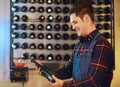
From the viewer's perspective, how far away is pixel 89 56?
223cm

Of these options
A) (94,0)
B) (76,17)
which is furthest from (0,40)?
(76,17)

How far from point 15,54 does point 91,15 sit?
8.14 ft

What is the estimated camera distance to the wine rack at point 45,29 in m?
4.48

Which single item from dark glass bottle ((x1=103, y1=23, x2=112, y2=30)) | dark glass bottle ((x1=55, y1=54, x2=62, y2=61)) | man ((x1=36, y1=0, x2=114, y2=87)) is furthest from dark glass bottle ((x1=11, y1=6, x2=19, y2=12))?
man ((x1=36, y1=0, x2=114, y2=87))

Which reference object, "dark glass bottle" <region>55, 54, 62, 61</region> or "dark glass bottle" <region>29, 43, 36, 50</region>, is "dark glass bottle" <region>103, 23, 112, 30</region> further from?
"dark glass bottle" <region>29, 43, 36, 50</region>

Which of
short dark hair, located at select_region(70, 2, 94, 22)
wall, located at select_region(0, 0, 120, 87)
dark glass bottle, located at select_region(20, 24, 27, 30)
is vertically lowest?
wall, located at select_region(0, 0, 120, 87)

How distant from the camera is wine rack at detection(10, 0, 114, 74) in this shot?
14.7ft

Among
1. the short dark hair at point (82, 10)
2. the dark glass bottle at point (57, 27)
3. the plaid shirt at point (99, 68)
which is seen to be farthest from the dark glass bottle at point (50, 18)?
the plaid shirt at point (99, 68)

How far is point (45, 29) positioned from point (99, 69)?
8.30 feet

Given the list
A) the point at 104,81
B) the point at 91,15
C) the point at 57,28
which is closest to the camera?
the point at 104,81

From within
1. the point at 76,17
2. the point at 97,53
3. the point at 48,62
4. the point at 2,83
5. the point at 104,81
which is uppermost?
the point at 76,17

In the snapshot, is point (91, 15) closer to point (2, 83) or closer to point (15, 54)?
point (15, 54)

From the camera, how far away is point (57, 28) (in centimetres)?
448

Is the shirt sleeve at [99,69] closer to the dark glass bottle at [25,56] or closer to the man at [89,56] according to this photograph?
the man at [89,56]
